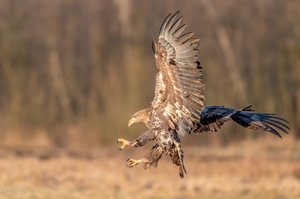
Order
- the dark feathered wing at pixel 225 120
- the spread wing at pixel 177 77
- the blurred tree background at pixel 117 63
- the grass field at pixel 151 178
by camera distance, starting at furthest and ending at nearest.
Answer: the blurred tree background at pixel 117 63 → the grass field at pixel 151 178 → the dark feathered wing at pixel 225 120 → the spread wing at pixel 177 77

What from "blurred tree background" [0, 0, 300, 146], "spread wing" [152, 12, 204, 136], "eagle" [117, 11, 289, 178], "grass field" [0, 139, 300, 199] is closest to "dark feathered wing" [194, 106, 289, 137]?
"eagle" [117, 11, 289, 178]

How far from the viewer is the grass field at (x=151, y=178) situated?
1368 cm

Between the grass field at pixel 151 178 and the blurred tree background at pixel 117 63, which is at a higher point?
the blurred tree background at pixel 117 63

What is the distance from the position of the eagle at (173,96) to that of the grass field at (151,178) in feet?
12.9

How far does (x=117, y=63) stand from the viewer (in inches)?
1034

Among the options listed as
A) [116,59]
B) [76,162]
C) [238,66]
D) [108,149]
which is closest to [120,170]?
[76,162]

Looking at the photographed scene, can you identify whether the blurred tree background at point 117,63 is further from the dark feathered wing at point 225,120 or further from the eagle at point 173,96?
the eagle at point 173,96

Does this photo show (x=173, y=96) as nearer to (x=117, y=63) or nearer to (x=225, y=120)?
(x=225, y=120)

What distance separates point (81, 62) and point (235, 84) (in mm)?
5601

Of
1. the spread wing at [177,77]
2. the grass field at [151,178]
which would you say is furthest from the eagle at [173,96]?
the grass field at [151,178]

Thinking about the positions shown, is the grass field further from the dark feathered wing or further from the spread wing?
the spread wing

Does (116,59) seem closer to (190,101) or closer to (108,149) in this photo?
(108,149)

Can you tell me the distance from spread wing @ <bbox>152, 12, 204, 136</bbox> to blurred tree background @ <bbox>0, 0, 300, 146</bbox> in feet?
56.4

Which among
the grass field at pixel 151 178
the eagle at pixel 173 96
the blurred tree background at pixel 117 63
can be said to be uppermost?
the blurred tree background at pixel 117 63
